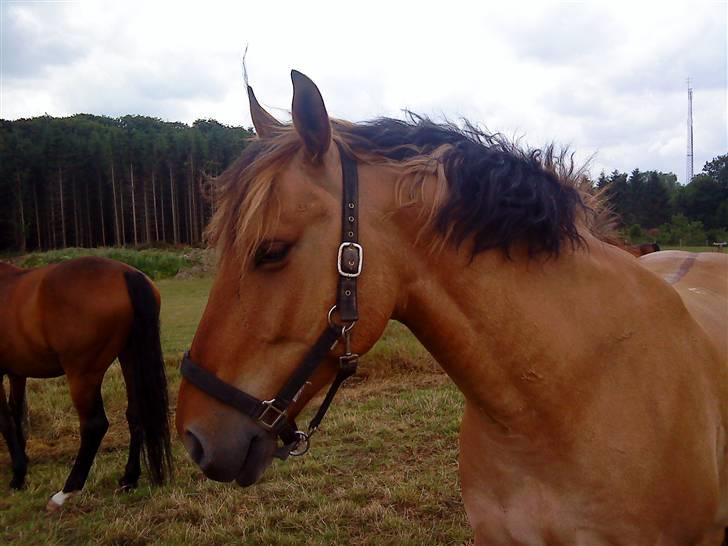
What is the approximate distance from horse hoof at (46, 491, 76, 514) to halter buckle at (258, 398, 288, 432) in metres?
3.95

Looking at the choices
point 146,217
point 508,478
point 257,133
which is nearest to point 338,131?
point 257,133

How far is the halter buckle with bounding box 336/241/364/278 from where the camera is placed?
1.52m

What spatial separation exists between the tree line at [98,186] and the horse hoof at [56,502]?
33.3m

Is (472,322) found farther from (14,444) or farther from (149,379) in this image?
(14,444)

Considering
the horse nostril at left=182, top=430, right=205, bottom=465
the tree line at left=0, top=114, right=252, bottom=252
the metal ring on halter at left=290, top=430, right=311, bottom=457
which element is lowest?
the metal ring on halter at left=290, top=430, right=311, bottom=457

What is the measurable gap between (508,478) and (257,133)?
4.58 ft

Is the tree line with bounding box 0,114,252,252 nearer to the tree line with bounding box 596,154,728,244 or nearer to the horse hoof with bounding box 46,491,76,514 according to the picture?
the tree line with bounding box 596,154,728,244

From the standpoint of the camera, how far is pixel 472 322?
1684mm

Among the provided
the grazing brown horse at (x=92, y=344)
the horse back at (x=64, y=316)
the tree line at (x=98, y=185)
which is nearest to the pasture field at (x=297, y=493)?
the grazing brown horse at (x=92, y=344)

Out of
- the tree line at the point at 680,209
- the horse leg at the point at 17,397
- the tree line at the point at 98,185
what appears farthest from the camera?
the tree line at the point at 98,185

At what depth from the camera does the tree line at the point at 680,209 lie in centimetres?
2473

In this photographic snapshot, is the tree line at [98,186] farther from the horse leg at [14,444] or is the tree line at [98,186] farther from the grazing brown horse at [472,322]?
the grazing brown horse at [472,322]

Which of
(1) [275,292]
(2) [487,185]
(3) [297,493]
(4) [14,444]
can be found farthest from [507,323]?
(4) [14,444]

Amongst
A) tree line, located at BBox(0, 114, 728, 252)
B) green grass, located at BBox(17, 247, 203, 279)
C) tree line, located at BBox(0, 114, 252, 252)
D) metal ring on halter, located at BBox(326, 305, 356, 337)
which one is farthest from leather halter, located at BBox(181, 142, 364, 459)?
tree line, located at BBox(0, 114, 252, 252)
